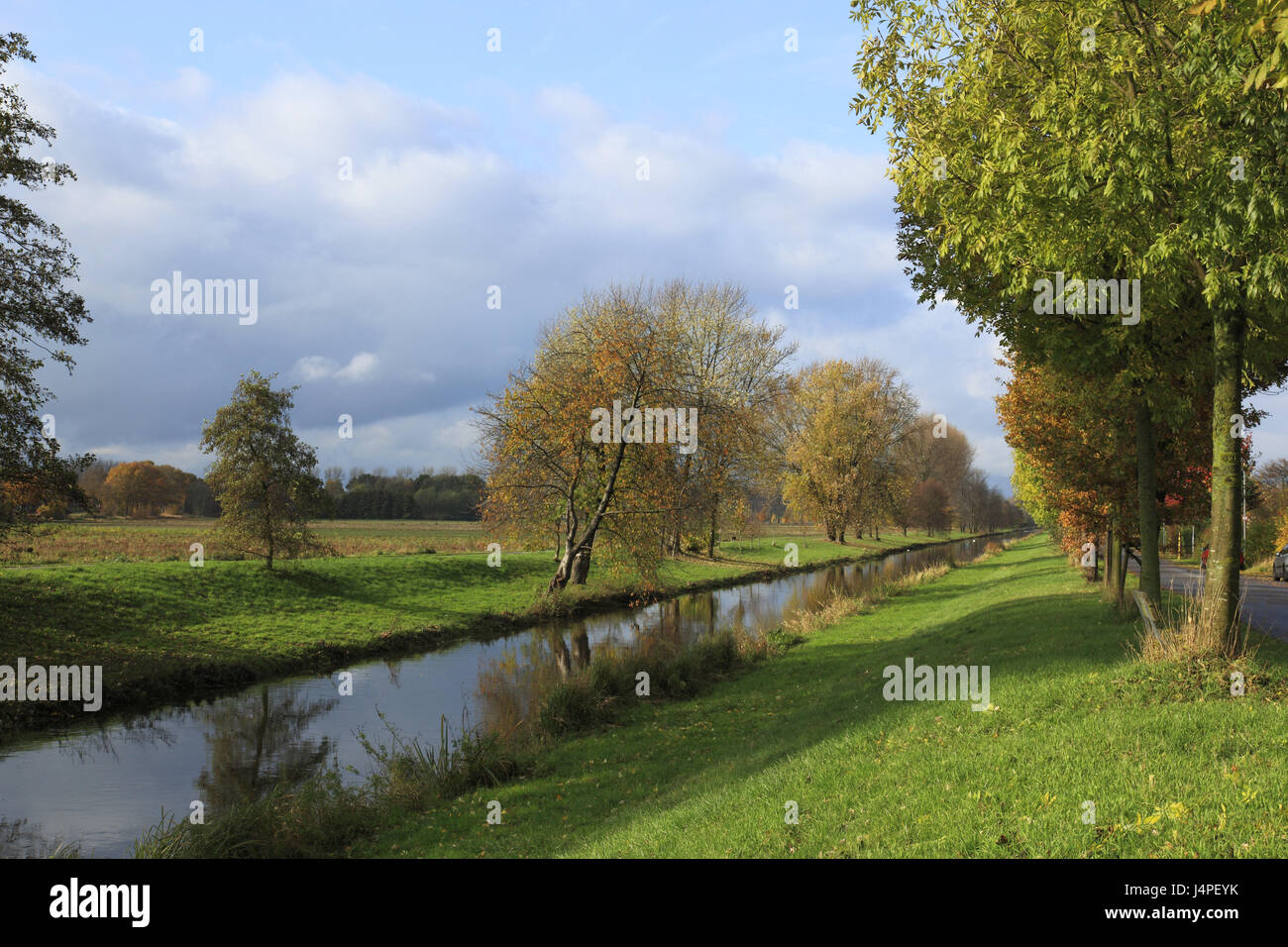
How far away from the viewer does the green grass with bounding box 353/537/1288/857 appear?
20.6ft

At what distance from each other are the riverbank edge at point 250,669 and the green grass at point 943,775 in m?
10.2

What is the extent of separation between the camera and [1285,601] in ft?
79.4

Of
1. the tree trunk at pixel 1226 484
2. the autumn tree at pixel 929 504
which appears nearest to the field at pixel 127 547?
the tree trunk at pixel 1226 484

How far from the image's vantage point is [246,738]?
52.1 feet

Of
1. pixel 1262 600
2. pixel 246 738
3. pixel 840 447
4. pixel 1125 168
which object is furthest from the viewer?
pixel 840 447

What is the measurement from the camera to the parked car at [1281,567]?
32.7 meters

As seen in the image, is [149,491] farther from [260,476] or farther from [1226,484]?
[1226,484]

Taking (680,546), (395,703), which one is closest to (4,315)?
(395,703)

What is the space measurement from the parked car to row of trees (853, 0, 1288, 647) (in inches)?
1019

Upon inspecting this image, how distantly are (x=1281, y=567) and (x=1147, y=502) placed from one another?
992 inches

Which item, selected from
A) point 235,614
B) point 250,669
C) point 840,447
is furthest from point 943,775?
point 840,447

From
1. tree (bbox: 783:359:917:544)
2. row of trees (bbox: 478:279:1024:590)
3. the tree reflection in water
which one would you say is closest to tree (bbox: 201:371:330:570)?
row of trees (bbox: 478:279:1024:590)

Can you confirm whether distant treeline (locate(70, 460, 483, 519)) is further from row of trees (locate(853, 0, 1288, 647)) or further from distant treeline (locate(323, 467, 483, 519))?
row of trees (locate(853, 0, 1288, 647))
